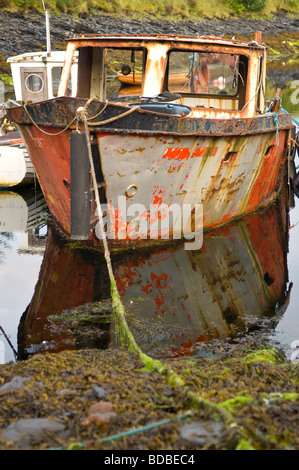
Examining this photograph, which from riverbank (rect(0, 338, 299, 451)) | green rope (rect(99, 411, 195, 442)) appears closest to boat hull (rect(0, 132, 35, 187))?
riverbank (rect(0, 338, 299, 451))

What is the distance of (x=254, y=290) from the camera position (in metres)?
7.80

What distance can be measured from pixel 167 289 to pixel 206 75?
164 inches

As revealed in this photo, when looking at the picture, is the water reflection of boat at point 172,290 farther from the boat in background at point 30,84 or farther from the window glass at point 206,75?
the boat in background at point 30,84

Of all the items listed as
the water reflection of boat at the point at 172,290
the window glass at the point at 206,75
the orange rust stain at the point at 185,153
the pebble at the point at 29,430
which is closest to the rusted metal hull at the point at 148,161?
the orange rust stain at the point at 185,153

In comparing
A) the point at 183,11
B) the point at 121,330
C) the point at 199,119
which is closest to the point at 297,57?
the point at 183,11

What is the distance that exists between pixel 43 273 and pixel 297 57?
146 feet

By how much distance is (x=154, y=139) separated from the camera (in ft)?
24.3

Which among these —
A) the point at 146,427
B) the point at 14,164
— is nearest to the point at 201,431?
the point at 146,427

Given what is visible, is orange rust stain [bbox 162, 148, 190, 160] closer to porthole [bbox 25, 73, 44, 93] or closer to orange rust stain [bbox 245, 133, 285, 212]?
orange rust stain [bbox 245, 133, 285, 212]

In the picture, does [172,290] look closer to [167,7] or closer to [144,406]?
[144,406]

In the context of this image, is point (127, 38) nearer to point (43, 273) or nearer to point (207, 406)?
point (43, 273)

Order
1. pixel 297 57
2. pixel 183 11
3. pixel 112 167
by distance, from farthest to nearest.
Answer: pixel 297 57
pixel 183 11
pixel 112 167

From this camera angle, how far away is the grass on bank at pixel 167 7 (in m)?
32.8

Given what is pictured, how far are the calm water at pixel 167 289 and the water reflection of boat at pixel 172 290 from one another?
13 mm
